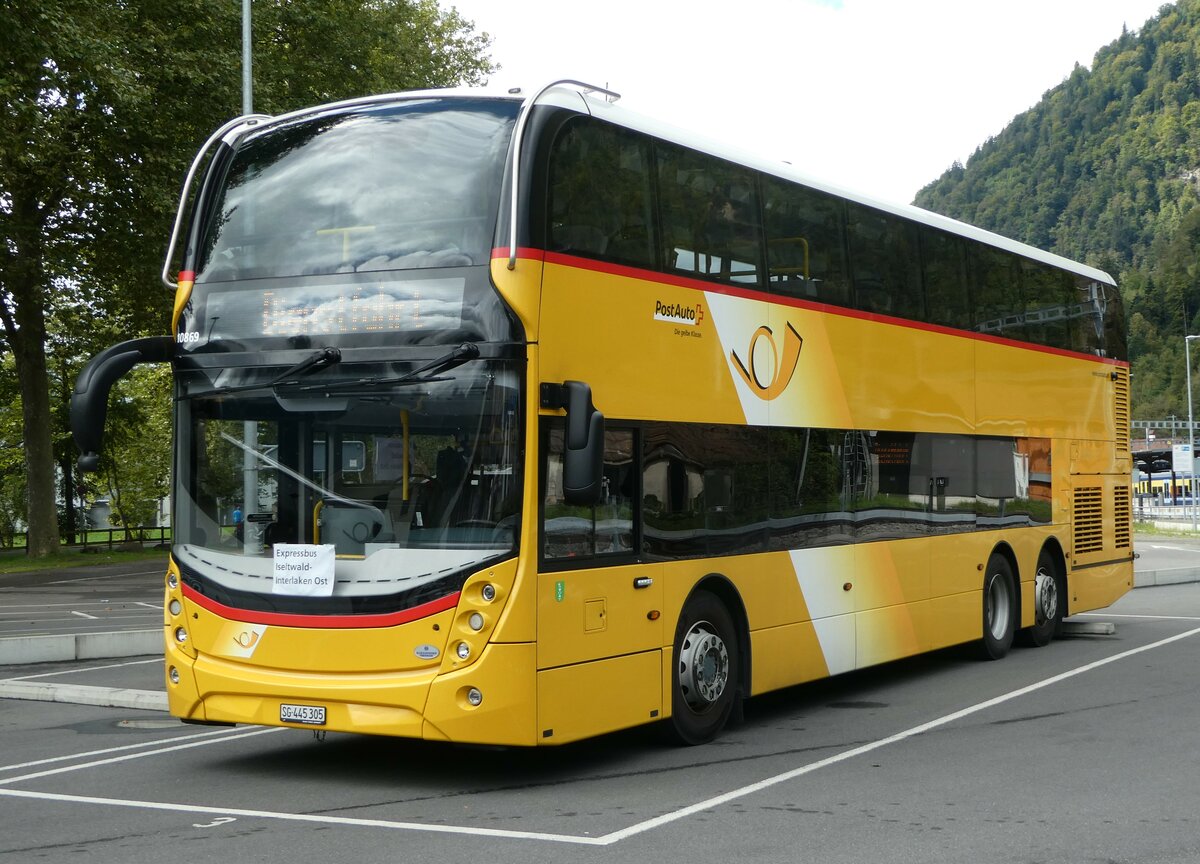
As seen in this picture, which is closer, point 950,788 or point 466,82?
point 950,788

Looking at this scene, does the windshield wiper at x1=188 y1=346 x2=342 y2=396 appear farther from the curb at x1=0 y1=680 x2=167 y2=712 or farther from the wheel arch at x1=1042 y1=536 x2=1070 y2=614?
the wheel arch at x1=1042 y1=536 x2=1070 y2=614

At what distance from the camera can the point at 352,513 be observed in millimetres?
8508

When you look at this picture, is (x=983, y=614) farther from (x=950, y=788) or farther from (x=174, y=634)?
(x=174, y=634)

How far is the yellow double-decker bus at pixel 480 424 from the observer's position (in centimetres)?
826

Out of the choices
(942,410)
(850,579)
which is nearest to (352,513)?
(850,579)

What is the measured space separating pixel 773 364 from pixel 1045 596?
7.15m

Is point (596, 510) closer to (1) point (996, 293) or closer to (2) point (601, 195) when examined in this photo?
(2) point (601, 195)

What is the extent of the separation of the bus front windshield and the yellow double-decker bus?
16mm

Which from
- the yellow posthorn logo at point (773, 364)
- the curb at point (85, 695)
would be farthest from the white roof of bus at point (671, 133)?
the curb at point (85, 695)

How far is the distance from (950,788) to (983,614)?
6.79m

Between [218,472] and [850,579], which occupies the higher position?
[218,472]

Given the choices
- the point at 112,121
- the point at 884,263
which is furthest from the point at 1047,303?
the point at 112,121

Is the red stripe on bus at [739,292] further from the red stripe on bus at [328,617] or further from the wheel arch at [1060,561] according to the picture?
the wheel arch at [1060,561]

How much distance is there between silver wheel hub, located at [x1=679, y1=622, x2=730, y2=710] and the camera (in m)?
9.77
